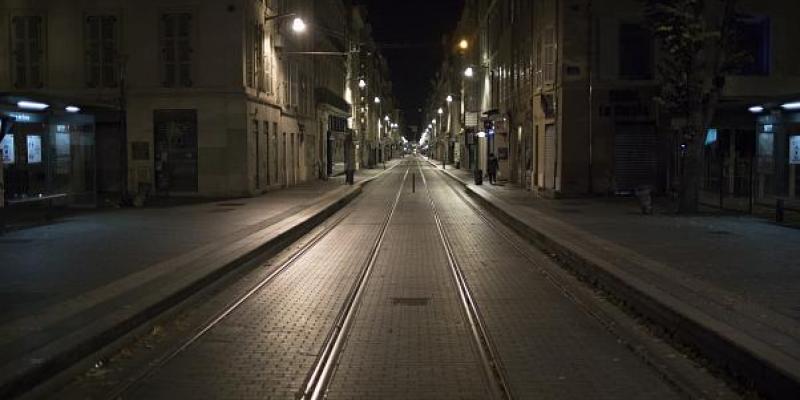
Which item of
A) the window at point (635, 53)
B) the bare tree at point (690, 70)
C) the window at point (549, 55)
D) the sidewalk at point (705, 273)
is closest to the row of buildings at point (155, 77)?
the window at point (549, 55)

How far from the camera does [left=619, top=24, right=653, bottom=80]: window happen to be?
31031 mm

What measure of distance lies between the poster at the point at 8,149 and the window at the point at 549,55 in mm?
19735

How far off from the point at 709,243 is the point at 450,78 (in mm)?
105107

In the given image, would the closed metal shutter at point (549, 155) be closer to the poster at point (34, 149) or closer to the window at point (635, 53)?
the window at point (635, 53)

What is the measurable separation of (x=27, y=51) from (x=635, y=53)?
24103 mm

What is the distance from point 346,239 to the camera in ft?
64.2

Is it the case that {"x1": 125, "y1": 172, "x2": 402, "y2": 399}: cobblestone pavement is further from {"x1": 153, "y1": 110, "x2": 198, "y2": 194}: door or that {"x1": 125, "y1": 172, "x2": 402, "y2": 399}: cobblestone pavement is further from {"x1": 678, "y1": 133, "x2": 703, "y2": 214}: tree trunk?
{"x1": 153, "y1": 110, "x2": 198, "y2": 194}: door

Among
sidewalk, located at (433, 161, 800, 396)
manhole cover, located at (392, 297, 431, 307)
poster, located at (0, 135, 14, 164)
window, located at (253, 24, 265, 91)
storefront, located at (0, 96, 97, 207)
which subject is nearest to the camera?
Answer: sidewalk, located at (433, 161, 800, 396)

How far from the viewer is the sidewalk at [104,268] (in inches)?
307

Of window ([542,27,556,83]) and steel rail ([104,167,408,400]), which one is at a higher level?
window ([542,27,556,83])

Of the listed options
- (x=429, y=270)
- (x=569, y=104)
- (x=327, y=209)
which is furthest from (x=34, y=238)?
(x=569, y=104)

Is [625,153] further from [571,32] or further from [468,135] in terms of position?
[468,135]

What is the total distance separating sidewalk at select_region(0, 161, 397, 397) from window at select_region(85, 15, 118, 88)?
9.60 metres

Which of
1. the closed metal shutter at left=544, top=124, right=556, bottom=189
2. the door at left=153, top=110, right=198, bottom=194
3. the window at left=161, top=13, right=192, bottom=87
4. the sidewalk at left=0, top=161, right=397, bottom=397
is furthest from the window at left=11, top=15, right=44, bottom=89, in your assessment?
the closed metal shutter at left=544, top=124, right=556, bottom=189
